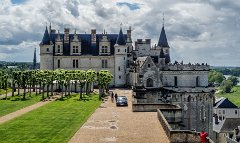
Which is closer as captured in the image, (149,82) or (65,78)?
(65,78)

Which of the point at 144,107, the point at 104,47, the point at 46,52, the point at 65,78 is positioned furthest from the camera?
the point at 104,47

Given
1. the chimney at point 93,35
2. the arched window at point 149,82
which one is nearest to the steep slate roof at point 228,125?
the arched window at point 149,82

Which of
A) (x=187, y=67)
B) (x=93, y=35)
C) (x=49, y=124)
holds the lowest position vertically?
(x=49, y=124)

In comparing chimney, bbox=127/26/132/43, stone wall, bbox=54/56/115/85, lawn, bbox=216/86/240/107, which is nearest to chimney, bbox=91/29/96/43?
stone wall, bbox=54/56/115/85

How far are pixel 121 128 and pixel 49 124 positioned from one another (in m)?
7.28

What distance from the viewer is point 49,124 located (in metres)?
35.8

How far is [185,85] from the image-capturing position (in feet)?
216

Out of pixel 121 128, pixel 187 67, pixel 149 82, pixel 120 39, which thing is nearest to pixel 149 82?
pixel 149 82

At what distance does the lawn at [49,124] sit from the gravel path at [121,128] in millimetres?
1026

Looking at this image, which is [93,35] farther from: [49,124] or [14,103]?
[49,124]

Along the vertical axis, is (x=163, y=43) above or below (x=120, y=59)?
above

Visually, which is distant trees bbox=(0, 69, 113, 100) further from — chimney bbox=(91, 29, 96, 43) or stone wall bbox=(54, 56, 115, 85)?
chimney bbox=(91, 29, 96, 43)

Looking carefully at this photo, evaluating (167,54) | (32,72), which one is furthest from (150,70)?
(32,72)

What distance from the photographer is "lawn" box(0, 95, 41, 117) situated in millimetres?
47219
